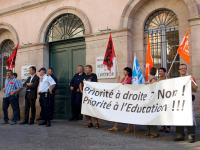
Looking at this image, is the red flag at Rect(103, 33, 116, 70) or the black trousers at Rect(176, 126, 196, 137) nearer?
the black trousers at Rect(176, 126, 196, 137)

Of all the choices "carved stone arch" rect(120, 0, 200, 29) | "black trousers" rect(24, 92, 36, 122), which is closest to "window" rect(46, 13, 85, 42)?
"carved stone arch" rect(120, 0, 200, 29)

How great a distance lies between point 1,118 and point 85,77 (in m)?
5.02

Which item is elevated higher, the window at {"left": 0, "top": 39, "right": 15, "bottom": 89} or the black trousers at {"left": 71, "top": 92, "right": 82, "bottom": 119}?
the window at {"left": 0, "top": 39, "right": 15, "bottom": 89}

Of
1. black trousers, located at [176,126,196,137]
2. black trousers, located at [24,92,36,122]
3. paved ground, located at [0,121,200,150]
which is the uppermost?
black trousers, located at [24,92,36,122]

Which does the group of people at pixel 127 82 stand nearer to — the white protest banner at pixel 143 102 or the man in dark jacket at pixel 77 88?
the man in dark jacket at pixel 77 88

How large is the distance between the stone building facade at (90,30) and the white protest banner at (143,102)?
1.93 metres

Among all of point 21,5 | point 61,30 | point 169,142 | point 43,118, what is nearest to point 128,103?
point 169,142

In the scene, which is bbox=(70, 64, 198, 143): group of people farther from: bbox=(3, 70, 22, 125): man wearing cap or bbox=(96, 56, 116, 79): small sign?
bbox=(3, 70, 22, 125): man wearing cap

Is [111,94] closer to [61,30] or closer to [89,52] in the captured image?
[89,52]

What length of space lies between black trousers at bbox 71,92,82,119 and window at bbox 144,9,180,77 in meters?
2.66

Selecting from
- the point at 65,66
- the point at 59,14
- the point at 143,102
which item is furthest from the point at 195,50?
the point at 59,14

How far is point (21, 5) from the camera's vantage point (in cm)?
1412

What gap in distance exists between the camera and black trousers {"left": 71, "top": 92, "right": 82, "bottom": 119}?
10.8 meters

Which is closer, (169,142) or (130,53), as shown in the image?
(169,142)
